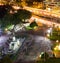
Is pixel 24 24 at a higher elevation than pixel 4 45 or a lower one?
higher

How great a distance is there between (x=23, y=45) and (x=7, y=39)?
0.83 ft

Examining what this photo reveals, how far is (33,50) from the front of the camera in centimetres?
276

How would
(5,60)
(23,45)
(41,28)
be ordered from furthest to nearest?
(41,28) → (23,45) → (5,60)

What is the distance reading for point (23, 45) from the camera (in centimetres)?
280

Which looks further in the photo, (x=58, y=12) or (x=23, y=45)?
(x=58, y=12)

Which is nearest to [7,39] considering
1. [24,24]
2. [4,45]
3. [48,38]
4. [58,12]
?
[4,45]

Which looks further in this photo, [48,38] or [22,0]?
[22,0]

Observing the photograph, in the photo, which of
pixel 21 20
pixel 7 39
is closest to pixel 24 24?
pixel 21 20

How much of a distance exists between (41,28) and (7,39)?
0.52 metres

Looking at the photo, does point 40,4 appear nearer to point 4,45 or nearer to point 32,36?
point 32,36

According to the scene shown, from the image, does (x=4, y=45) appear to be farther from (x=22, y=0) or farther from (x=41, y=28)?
(x=22, y=0)

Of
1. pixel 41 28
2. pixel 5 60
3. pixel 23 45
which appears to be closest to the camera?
pixel 5 60

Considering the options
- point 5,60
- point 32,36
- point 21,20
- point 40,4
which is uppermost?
point 40,4

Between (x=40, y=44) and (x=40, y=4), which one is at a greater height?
(x=40, y=4)
